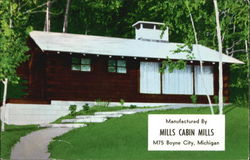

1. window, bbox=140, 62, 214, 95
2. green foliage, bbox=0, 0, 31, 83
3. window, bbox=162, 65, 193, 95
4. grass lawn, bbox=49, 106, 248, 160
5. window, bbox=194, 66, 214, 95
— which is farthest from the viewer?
window, bbox=194, 66, 214, 95

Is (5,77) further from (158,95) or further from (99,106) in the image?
(158,95)

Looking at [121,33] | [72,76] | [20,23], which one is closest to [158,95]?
[72,76]

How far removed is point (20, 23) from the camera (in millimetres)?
21500

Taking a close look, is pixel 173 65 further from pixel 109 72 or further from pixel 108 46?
pixel 108 46

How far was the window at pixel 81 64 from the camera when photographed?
27.3 meters

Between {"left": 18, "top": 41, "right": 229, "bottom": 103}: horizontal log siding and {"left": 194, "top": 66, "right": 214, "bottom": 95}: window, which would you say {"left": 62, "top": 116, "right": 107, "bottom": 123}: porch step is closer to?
{"left": 18, "top": 41, "right": 229, "bottom": 103}: horizontal log siding

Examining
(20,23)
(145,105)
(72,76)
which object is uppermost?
(20,23)

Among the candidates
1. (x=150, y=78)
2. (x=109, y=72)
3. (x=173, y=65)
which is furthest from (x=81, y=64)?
(x=173, y=65)

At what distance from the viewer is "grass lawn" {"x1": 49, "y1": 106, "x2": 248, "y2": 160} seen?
50.8 feet

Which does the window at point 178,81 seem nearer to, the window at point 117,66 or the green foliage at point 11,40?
the window at point 117,66

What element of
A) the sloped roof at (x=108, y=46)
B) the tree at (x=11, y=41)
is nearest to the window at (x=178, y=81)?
the sloped roof at (x=108, y=46)

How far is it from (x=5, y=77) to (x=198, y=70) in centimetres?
1486

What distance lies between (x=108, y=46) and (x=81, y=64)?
2348mm
